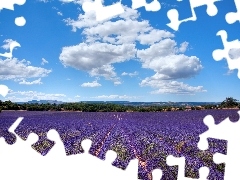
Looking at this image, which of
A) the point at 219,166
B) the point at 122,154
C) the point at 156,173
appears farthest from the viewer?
the point at 122,154

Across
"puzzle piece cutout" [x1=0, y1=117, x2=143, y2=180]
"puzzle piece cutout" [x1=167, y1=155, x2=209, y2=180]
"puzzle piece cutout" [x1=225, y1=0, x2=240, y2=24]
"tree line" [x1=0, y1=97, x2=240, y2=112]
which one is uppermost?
"puzzle piece cutout" [x1=225, y1=0, x2=240, y2=24]

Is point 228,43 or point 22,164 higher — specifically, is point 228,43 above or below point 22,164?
above

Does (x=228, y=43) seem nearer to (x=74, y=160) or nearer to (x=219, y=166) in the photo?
(x=74, y=160)

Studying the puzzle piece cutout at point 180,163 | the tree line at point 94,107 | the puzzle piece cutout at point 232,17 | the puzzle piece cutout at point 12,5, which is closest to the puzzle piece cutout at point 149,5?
the puzzle piece cutout at point 232,17

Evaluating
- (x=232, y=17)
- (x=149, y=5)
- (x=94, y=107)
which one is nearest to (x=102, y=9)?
(x=149, y=5)

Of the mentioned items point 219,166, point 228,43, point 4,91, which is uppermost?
point 228,43

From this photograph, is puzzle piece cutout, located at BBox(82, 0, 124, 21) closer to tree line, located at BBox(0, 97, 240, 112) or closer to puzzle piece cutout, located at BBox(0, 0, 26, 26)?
puzzle piece cutout, located at BBox(0, 0, 26, 26)

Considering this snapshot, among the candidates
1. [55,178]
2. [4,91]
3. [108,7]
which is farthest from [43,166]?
[108,7]

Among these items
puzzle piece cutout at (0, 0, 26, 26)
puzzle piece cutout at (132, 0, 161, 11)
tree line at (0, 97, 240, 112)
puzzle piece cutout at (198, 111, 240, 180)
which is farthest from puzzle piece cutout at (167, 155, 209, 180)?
tree line at (0, 97, 240, 112)
